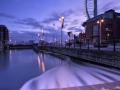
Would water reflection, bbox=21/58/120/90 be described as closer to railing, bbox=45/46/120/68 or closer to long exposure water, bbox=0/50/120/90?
long exposure water, bbox=0/50/120/90

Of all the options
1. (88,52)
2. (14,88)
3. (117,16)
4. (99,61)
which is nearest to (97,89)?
(14,88)

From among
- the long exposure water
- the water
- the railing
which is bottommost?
the water

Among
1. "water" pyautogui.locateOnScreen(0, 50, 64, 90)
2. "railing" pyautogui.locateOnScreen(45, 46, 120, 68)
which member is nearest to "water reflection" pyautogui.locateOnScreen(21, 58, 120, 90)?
"railing" pyautogui.locateOnScreen(45, 46, 120, 68)

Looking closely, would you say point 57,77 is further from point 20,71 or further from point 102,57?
point 20,71

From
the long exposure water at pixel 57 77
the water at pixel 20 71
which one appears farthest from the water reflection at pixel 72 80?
the water at pixel 20 71

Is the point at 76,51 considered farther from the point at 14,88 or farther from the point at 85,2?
the point at 85,2

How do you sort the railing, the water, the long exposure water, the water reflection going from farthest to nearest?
the railing, the water, the long exposure water, the water reflection

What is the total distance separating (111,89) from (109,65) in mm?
5055

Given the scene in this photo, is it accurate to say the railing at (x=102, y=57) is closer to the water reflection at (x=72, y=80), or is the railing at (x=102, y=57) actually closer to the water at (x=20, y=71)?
the water reflection at (x=72, y=80)

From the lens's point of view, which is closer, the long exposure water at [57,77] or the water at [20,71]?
the long exposure water at [57,77]

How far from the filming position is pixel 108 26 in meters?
60.2

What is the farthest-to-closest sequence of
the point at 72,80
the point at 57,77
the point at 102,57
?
the point at 102,57
the point at 57,77
the point at 72,80

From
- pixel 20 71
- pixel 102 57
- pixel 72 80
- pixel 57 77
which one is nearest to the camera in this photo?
pixel 72 80

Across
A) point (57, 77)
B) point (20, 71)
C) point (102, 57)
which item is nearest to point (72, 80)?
point (57, 77)
